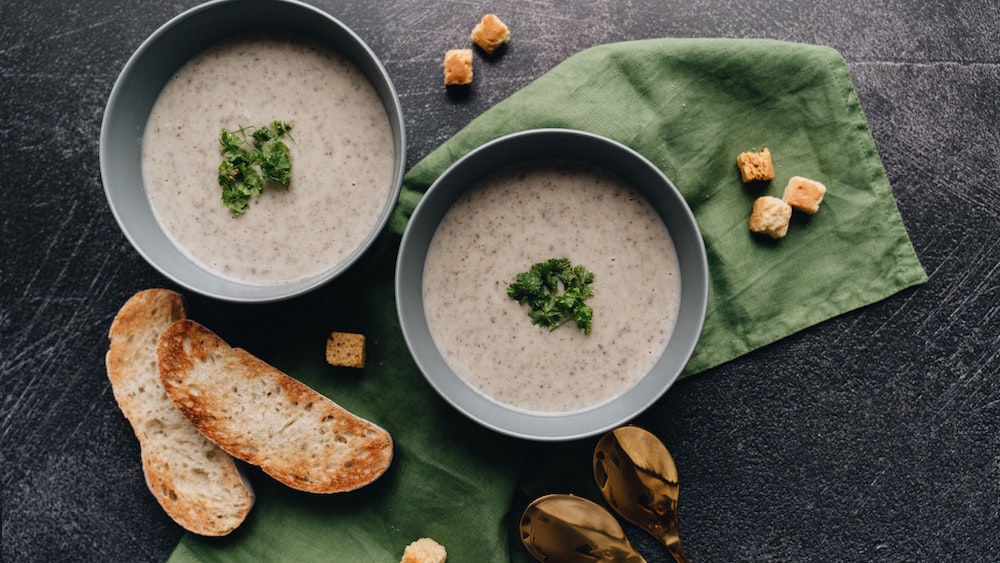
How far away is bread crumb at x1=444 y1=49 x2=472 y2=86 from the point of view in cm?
241

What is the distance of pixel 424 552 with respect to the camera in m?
2.36

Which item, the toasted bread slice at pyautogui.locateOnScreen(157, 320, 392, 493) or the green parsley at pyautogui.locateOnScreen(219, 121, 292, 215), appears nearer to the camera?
the green parsley at pyautogui.locateOnScreen(219, 121, 292, 215)

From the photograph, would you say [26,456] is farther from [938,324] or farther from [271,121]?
[938,324]

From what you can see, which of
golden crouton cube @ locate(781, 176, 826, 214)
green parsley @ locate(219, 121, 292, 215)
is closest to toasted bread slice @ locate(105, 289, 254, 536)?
green parsley @ locate(219, 121, 292, 215)

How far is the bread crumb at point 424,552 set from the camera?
2.34 m

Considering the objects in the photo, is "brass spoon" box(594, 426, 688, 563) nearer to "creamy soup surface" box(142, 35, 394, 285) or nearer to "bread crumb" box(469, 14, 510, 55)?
"creamy soup surface" box(142, 35, 394, 285)

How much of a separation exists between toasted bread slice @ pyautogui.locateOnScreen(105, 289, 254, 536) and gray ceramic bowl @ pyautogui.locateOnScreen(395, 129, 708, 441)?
2.70 feet

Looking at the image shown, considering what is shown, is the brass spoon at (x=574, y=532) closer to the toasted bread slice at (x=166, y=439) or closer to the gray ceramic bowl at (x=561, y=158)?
the gray ceramic bowl at (x=561, y=158)

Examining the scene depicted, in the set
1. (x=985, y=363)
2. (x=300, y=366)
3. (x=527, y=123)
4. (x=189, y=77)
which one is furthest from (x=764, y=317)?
(x=189, y=77)

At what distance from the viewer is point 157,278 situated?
2.52 metres

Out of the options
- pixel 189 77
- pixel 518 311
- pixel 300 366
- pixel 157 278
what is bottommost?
pixel 300 366

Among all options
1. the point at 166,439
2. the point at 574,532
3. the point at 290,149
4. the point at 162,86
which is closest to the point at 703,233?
the point at 574,532

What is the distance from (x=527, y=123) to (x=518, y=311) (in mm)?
617

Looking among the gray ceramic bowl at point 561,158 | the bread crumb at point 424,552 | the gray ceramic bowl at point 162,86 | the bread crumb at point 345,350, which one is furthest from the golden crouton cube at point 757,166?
the bread crumb at point 424,552
